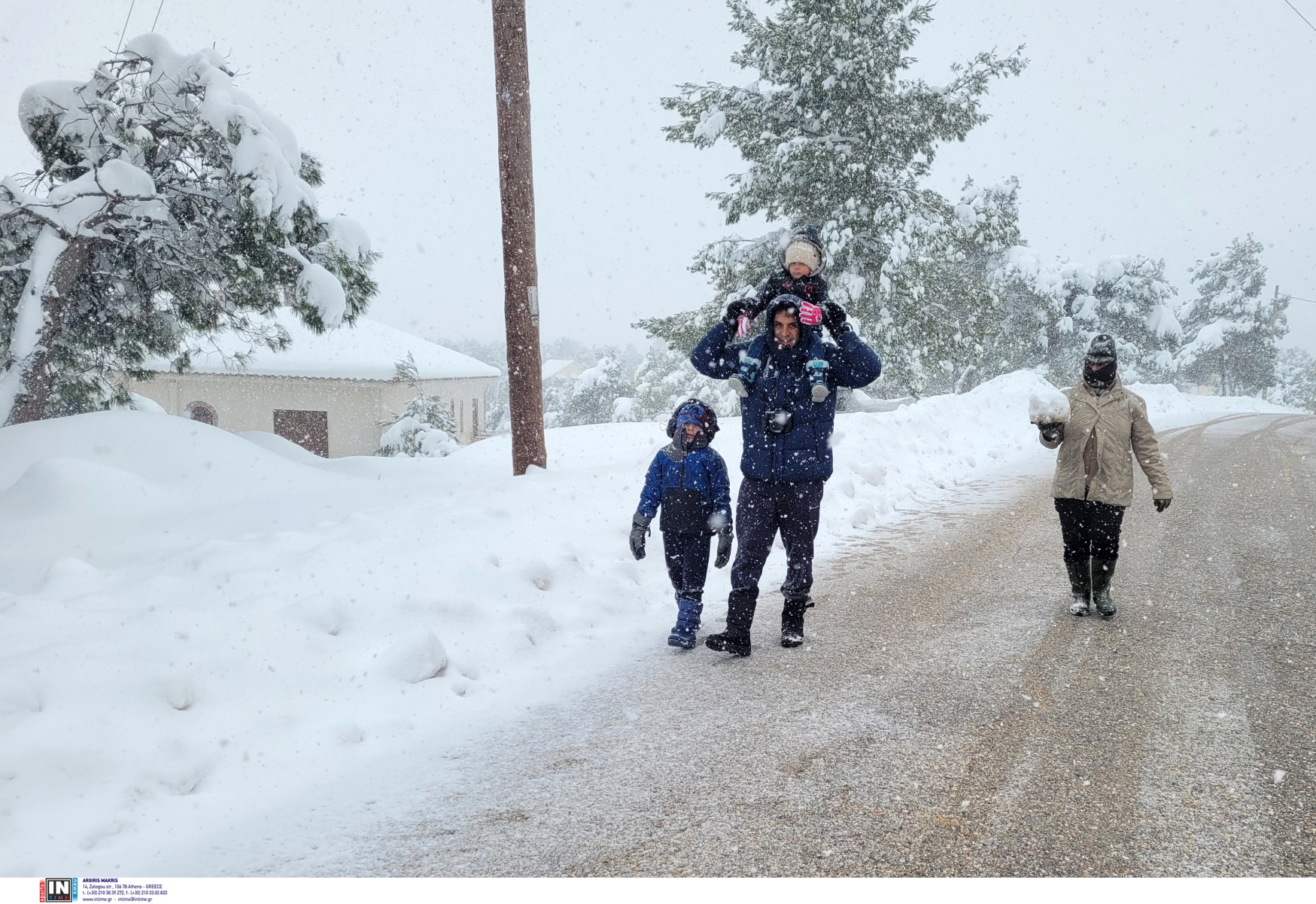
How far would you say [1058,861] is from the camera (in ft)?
7.80

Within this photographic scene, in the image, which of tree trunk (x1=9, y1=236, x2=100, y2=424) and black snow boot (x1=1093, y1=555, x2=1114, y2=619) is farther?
tree trunk (x1=9, y1=236, x2=100, y2=424)

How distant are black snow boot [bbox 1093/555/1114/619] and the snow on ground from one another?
2205mm

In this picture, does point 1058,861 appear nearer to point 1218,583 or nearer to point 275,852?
point 275,852

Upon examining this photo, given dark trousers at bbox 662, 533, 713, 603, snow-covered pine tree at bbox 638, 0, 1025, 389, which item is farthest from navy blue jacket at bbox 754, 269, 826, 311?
snow-covered pine tree at bbox 638, 0, 1025, 389

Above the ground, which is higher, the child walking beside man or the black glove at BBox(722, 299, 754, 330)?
the black glove at BBox(722, 299, 754, 330)

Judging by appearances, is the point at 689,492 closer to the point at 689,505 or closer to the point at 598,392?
the point at 689,505

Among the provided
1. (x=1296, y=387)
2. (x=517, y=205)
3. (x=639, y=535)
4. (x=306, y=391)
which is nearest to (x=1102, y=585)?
(x=639, y=535)

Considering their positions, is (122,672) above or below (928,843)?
above

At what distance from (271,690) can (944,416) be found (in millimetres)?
13248

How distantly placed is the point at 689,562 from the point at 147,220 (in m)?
7.15

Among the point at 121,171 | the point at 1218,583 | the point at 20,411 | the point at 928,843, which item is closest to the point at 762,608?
the point at 928,843

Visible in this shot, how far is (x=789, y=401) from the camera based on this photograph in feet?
14.0

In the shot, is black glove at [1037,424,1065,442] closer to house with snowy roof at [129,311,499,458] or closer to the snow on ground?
the snow on ground

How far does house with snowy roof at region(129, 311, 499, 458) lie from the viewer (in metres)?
25.7
